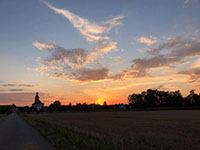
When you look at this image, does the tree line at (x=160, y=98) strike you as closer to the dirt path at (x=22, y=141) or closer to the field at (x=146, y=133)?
the field at (x=146, y=133)

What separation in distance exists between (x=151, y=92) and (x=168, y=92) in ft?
45.9

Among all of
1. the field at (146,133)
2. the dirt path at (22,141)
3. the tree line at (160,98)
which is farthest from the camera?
the tree line at (160,98)

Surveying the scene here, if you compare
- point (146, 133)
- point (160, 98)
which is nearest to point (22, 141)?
point (146, 133)

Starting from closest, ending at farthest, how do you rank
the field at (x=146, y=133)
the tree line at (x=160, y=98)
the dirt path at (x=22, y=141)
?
the dirt path at (x=22, y=141) → the field at (x=146, y=133) → the tree line at (x=160, y=98)

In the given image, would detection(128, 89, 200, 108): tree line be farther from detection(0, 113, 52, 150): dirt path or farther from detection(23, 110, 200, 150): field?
detection(0, 113, 52, 150): dirt path

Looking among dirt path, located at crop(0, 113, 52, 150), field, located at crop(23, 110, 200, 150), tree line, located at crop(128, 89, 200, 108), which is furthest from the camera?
tree line, located at crop(128, 89, 200, 108)

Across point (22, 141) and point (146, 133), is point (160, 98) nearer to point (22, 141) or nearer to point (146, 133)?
point (146, 133)

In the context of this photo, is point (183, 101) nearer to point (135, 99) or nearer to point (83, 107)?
point (135, 99)

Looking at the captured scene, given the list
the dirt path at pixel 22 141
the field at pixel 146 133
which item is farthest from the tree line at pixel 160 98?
the dirt path at pixel 22 141

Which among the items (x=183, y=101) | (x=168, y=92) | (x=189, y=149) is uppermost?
(x=168, y=92)

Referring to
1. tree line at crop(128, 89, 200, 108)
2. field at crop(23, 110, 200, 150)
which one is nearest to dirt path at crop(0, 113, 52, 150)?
field at crop(23, 110, 200, 150)

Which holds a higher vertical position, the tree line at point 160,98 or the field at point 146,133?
the tree line at point 160,98

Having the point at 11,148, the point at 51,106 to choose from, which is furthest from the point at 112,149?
Answer: the point at 51,106

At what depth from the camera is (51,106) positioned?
189625 millimetres
